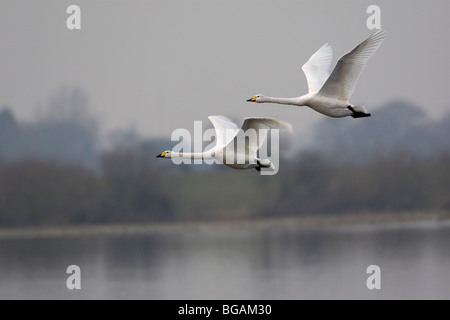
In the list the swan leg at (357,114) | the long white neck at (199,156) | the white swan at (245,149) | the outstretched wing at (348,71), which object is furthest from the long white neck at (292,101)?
the long white neck at (199,156)

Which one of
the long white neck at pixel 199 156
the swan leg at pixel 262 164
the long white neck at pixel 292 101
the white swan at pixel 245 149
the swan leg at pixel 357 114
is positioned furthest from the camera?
the long white neck at pixel 199 156

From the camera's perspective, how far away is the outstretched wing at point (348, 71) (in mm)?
15922

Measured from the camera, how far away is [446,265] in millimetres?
39469

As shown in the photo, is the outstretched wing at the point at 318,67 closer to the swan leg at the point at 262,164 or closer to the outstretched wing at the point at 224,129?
the outstretched wing at the point at 224,129

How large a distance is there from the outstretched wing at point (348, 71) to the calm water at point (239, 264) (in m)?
17.1

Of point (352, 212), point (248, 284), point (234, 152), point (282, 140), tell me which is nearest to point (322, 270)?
point (248, 284)

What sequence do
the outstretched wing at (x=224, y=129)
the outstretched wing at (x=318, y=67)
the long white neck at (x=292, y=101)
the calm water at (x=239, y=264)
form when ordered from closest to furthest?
1. the long white neck at (x=292, y=101)
2. the outstretched wing at (x=224, y=129)
3. the outstretched wing at (x=318, y=67)
4. the calm water at (x=239, y=264)

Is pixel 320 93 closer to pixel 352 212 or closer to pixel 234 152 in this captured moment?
pixel 234 152

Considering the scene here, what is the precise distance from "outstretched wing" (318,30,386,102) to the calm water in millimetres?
17101

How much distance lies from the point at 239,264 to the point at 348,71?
28.8 meters

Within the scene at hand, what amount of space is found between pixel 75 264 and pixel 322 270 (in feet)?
42.8

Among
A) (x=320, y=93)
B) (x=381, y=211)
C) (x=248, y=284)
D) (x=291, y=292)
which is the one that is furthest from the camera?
(x=381, y=211)

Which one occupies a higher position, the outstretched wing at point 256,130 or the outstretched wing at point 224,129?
the outstretched wing at point 224,129
